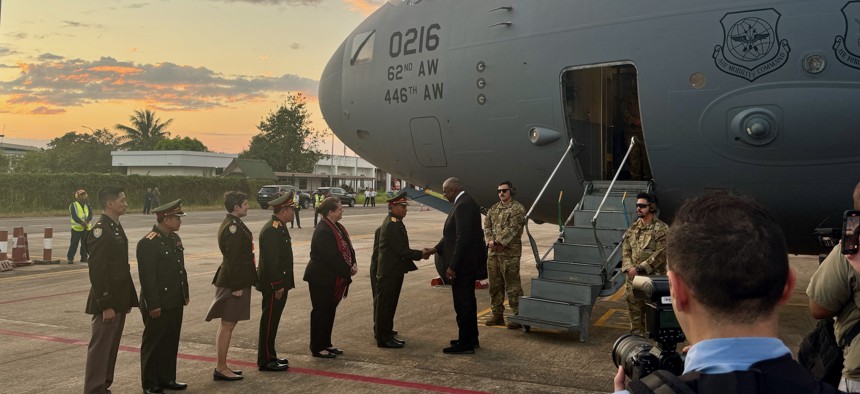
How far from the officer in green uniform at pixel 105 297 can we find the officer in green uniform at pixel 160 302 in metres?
0.17

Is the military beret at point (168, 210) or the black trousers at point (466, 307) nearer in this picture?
the military beret at point (168, 210)

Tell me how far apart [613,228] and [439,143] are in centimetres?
296

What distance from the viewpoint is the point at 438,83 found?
9.75m

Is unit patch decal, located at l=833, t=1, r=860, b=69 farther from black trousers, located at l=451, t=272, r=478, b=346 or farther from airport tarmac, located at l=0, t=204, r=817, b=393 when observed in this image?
black trousers, located at l=451, t=272, r=478, b=346

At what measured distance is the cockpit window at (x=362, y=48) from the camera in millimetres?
10945

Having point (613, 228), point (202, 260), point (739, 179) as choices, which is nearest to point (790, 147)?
point (739, 179)

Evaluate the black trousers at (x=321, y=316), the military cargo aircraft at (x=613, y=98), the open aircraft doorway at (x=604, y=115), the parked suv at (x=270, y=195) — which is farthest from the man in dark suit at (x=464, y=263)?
the parked suv at (x=270, y=195)

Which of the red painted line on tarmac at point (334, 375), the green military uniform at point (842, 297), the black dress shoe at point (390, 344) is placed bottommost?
the red painted line on tarmac at point (334, 375)

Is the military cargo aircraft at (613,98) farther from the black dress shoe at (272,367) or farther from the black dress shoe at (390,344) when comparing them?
the black dress shoe at (272,367)

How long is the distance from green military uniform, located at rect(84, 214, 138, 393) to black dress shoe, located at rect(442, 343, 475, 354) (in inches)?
132

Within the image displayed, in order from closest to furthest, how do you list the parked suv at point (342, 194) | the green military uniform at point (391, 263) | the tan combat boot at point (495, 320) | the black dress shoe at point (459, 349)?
the black dress shoe at point (459, 349)
the green military uniform at point (391, 263)
the tan combat boot at point (495, 320)
the parked suv at point (342, 194)

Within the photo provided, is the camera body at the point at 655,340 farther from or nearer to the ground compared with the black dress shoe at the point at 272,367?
farther from the ground

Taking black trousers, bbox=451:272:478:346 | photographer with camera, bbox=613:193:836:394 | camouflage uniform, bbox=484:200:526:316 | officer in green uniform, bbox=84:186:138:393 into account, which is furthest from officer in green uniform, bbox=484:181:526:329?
photographer with camera, bbox=613:193:836:394

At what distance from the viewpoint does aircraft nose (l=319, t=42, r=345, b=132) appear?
1148cm
